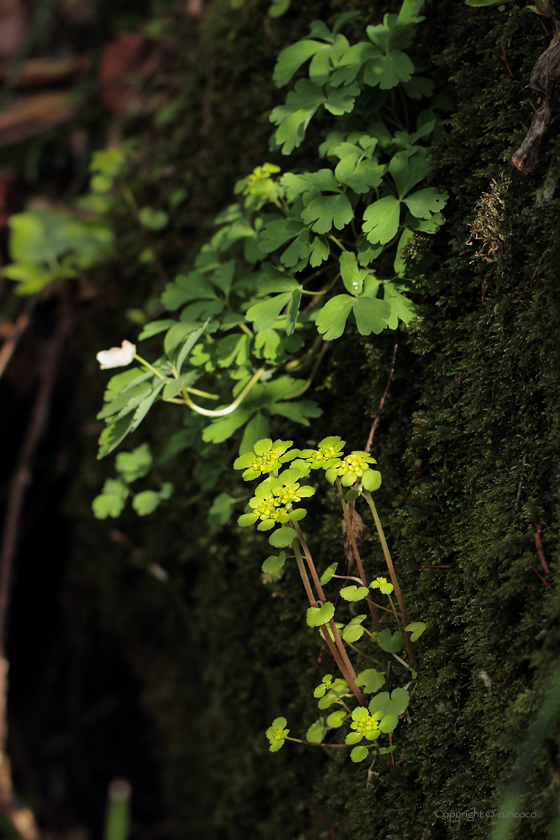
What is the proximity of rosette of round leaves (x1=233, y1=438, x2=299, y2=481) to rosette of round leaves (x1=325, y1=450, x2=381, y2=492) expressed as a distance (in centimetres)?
9

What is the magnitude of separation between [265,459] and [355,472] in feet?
0.62

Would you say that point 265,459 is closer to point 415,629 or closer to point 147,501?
point 415,629

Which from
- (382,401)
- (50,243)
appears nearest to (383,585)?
(382,401)

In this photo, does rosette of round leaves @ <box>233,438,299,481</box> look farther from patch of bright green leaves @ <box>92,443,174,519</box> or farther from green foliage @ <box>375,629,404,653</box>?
patch of bright green leaves @ <box>92,443,174,519</box>

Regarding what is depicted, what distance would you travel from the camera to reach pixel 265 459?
123cm

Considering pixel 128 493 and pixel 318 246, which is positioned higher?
pixel 318 246

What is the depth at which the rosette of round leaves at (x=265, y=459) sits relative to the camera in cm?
121

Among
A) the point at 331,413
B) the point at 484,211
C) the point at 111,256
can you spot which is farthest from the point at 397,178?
the point at 111,256

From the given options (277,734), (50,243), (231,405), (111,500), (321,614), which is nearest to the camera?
(321,614)

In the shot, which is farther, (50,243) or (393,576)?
(50,243)

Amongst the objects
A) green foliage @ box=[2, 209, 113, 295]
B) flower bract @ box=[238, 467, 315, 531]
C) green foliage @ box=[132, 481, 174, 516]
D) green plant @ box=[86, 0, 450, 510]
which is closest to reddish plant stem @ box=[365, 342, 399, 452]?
green plant @ box=[86, 0, 450, 510]

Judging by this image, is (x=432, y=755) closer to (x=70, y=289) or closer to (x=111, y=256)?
(x=111, y=256)

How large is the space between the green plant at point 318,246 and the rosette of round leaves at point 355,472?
0.27 metres

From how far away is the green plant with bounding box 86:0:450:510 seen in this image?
51.9 inches
